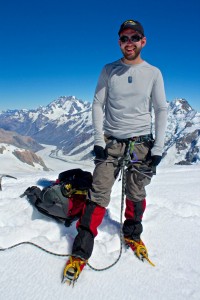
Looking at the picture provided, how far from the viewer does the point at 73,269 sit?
4820 millimetres

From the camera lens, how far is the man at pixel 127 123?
5.77m

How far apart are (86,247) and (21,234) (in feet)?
5.08

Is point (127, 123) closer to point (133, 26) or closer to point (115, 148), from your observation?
point (115, 148)

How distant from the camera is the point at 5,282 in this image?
14.7ft

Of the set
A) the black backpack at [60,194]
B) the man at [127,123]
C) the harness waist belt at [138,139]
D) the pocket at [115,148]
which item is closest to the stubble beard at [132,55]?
the man at [127,123]

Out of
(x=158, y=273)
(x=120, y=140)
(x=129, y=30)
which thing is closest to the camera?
(x=158, y=273)

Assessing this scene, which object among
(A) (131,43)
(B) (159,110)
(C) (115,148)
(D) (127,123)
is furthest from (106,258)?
(A) (131,43)

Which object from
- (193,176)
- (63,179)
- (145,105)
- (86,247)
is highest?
(145,105)

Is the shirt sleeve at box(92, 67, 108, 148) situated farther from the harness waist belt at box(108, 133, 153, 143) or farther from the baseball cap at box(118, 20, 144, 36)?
the baseball cap at box(118, 20, 144, 36)

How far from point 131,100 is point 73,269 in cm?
331

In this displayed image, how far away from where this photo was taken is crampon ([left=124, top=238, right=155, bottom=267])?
5598 millimetres

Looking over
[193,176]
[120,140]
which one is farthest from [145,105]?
[193,176]

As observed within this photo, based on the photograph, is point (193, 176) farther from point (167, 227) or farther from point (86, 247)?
point (86, 247)

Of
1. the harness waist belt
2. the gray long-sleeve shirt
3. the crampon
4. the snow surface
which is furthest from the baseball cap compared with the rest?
the snow surface
